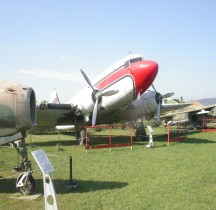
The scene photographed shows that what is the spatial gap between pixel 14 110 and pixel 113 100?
37.5 ft

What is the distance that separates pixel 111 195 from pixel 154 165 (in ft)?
15.2

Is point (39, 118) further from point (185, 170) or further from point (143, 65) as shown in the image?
point (185, 170)

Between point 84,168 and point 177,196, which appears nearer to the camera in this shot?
point 177,196

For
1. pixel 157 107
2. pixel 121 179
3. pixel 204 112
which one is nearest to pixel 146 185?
pixel 121 179

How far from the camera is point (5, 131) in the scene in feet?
26.3

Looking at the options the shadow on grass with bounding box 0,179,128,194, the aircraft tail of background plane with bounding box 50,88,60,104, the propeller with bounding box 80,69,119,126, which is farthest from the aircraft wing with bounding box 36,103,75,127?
the shadow on grass with bounding box 0,179,128,194

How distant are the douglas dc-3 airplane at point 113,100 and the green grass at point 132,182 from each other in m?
4.28

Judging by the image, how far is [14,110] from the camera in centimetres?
790

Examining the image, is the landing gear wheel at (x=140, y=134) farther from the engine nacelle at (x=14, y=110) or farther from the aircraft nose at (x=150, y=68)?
the engine nacelle at (x=14, y=110)

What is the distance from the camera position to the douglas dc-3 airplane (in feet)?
59.5

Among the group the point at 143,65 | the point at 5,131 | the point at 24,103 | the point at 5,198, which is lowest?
the point at 5,198

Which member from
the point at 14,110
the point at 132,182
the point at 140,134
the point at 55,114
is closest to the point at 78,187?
the point at 132,182

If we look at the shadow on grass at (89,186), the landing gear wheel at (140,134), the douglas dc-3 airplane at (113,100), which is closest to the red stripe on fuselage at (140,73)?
the douglas dc-3 airplane at (113,100)

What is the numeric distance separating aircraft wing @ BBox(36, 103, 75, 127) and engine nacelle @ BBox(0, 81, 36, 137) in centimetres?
1095
